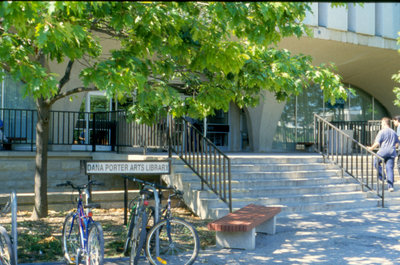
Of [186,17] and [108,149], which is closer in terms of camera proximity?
[186,17]

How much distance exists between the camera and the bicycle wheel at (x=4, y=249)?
4.62m

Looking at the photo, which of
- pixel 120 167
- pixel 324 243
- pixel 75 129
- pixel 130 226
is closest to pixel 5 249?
pixel 130 226

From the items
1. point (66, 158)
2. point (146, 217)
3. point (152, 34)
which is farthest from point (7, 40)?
point (66, 158)

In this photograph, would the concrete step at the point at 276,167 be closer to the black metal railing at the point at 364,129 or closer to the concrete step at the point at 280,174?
the concrete step at the point at 280,174

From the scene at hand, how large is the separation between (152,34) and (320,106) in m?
16.6

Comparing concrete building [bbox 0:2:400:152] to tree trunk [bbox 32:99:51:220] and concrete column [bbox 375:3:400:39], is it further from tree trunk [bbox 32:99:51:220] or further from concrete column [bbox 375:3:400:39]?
tree trunk [bbox 32:99:51:220]

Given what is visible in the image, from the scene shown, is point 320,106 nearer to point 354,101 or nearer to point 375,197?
point 354,101

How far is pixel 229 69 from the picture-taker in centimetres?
634

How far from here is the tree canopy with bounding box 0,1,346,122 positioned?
485cm

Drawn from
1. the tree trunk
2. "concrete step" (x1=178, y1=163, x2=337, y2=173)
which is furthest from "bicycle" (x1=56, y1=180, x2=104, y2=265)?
"concrete step" (x1=178, y1=163, x2=337, y2=173)

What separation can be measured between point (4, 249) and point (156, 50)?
10.4 feet

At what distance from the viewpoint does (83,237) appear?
16.8 feet

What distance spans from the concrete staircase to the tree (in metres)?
1.54

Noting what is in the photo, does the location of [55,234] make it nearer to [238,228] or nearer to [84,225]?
[84,225]
